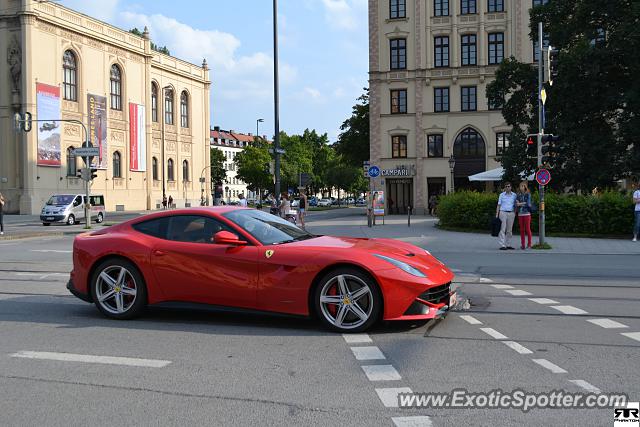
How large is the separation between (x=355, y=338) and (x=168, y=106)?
6987 centimetres

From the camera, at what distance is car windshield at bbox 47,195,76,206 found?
37219 mm

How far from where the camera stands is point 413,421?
13.2 feet

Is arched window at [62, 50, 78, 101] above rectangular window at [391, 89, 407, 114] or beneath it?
above

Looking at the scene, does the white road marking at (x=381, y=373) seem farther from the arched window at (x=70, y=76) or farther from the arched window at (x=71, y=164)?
the arched window at (x=70, y=76)

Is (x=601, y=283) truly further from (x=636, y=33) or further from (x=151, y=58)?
(x=151, y=58)

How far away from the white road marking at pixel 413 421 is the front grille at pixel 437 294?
2496mm

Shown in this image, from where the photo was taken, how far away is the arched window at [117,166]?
62.6 meters

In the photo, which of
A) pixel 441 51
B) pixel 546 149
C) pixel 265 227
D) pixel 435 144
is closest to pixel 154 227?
pixel 265 227

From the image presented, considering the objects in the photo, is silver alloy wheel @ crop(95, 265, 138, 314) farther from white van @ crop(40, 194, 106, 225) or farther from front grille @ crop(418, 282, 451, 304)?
white van @ crop(40, 194, 106, 225)

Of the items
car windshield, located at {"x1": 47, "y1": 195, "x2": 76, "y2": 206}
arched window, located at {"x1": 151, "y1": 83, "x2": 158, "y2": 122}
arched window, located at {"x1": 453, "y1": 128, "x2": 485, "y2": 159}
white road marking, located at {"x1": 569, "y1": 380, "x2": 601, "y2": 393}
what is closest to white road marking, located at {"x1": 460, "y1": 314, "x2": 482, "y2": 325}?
white road marking, located at {"x1": 569, "y1": 380, "x2": 601, "y2": 393}

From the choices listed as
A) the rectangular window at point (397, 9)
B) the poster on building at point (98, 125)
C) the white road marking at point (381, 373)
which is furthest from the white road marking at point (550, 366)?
the poster on building at point (98, 125)

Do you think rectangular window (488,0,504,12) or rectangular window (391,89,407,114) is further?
rectangular window (391,89,407,114)

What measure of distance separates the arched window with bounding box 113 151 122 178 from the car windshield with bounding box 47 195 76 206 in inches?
994

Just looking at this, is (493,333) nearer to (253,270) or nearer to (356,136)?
(253,270)
